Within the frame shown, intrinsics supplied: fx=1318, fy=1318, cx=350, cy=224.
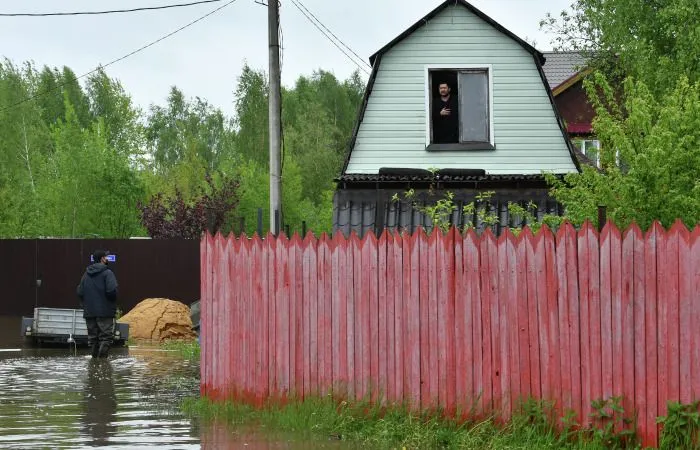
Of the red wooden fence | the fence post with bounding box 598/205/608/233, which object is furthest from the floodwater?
the fence post with bounding box 598/205/608/233

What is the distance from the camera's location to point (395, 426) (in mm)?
11148

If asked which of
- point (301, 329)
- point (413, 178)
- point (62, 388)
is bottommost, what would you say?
point (62, 388)

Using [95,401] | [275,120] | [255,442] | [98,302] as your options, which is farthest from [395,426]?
[98,302]

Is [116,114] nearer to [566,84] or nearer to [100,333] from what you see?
[566,84]

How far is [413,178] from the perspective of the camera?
21.8m

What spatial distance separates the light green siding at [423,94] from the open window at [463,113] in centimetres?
11

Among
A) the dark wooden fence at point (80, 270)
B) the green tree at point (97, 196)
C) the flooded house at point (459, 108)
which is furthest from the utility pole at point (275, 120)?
the green tree at point (97, 196)

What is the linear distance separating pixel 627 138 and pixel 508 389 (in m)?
3.19

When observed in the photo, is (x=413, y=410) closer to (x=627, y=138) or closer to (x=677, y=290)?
(x=677, y=290)

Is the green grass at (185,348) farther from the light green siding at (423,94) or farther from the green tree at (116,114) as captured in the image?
the green tree at (116,114)

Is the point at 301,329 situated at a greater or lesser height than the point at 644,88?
lesser

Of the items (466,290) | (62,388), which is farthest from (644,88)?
(62,388)

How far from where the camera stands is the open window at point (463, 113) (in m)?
22.5

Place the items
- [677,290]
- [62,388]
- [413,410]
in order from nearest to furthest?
[677,290]
[413,410]
[62,388]
